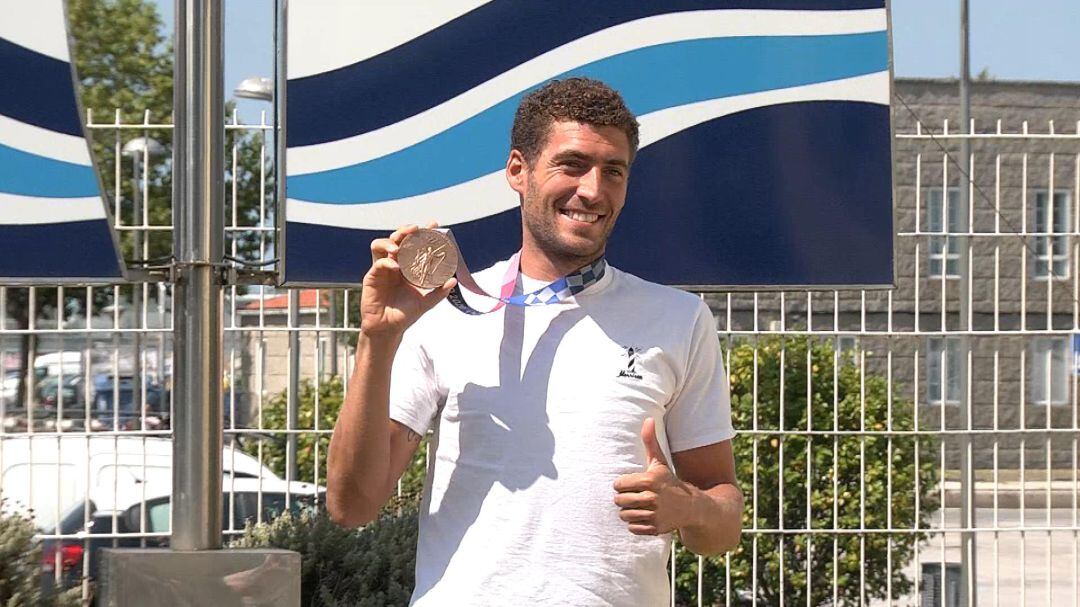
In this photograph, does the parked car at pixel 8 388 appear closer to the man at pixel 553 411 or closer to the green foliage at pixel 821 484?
the green foliage at pixel 821 484

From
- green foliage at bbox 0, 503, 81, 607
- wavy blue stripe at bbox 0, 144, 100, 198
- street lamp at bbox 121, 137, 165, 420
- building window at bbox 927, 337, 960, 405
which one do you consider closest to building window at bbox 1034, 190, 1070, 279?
building window at bbox 927, 337, 960, 405

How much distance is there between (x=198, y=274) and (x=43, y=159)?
2.54 feet

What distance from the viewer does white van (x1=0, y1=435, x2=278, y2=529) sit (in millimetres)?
5332

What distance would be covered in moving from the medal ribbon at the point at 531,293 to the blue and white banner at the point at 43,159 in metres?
1.95

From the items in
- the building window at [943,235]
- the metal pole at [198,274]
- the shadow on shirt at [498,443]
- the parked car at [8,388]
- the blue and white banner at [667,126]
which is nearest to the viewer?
the shadow on shirt at [498,443]

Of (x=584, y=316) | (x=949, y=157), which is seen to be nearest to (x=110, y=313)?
(x=949, y=157)

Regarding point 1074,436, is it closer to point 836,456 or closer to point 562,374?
point 836,456

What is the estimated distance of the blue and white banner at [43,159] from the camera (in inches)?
156

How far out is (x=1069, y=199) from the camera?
614 cm

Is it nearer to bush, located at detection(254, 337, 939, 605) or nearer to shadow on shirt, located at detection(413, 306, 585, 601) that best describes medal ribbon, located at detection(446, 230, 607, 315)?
shadow on shirt, located at detection(413, 306, 585, 601)

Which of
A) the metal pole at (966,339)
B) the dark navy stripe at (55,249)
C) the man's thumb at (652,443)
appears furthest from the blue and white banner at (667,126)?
the man's thumb at (652,443)

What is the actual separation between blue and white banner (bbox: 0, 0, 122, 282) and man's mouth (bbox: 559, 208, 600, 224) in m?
2.08

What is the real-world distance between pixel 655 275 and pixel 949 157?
151 centimetres

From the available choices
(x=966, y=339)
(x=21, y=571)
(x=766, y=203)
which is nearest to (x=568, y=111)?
(x=766, y=203)
